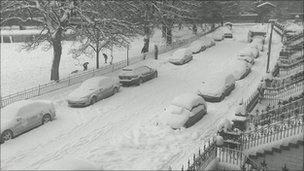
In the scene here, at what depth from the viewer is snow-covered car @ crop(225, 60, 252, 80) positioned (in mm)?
31795

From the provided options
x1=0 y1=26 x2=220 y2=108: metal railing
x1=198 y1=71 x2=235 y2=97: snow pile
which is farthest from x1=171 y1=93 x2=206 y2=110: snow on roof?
x1=0 y1=26 x2=220 y2=108: metal railing

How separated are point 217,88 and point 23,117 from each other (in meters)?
13.2

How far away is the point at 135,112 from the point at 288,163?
34.6ft

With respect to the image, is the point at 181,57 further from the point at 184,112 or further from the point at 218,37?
the point at 218,37

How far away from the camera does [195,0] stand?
2122 inches

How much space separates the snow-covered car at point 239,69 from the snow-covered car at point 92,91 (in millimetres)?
10236

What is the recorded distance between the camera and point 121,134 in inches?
826

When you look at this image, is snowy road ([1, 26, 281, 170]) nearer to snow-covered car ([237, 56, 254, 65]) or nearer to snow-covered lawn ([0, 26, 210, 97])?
snow-covered car ([237, 56, 254, 65])

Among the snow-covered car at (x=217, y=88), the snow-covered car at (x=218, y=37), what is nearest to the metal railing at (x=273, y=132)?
the snow-covered car at (x=217, y=88)

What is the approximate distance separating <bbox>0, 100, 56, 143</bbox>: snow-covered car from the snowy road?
0.40 metres

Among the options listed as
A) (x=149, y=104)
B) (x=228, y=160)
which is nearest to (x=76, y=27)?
(x=149, y=104)

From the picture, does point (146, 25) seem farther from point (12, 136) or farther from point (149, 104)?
point (12, 136)

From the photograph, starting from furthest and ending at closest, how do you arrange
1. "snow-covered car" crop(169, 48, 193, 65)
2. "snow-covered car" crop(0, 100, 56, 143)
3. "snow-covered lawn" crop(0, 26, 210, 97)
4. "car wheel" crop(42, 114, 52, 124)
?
"snow-covered car" crop(169, 48, 193, 65), "snow-covered lawn" crop(0, 26, 210, 97), "car wheel" crop(42, 114, 52, 124), "snow-covered car" crop(0, 100, 56, 143)

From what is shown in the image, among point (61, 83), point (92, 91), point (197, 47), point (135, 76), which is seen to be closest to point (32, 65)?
point (61, 83)
